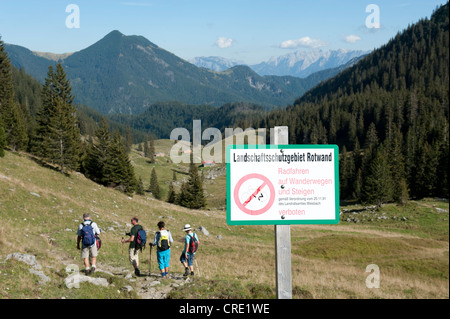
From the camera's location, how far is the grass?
11.2 metres

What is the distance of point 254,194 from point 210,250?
2072cm

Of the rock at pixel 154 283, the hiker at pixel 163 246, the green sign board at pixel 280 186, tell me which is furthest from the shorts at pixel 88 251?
the green sign board at pixel 280 186

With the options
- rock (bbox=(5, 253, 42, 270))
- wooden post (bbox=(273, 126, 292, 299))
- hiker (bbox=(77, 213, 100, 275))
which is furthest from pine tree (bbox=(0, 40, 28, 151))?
wooden post (bbox=(273, 126, 292, 299))

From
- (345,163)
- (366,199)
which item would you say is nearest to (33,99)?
(345,163)

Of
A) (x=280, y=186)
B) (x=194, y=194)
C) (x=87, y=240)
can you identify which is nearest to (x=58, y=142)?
(x=194, y=194)

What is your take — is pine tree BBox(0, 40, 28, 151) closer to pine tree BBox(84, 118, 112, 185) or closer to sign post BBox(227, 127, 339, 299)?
pine tree BBox(84, 118, 112, 185)

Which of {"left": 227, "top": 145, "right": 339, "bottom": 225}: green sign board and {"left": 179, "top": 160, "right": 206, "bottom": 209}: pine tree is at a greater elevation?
{"left": 227, "top": 145, "right": 339, "bottom": 225}: green sign board

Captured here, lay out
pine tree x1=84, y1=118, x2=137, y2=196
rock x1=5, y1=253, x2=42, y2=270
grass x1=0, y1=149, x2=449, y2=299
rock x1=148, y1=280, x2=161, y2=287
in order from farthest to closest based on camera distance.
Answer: pine tree x1=84, y1=118, x2=137, y2=196 < rock x1=5, y1=253, x2=42, y2=270 < rock x1=148, y1=280, x2=161, y2=287 < grass x1=0, y1=149, x2=449, y2=299

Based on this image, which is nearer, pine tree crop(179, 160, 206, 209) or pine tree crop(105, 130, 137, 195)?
pine tree crop(105, 130, 137, 195)

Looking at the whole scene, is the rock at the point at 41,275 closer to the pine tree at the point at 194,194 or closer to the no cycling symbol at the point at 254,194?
the no cycling symbol at the point at 254,194

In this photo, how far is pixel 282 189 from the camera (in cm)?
553

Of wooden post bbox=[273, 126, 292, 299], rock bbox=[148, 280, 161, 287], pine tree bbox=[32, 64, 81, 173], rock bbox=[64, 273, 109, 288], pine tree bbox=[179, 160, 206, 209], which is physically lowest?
pine tree bbox=[179, 160, 206, 209]

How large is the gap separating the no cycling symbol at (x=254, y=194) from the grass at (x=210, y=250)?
6.12 meters
